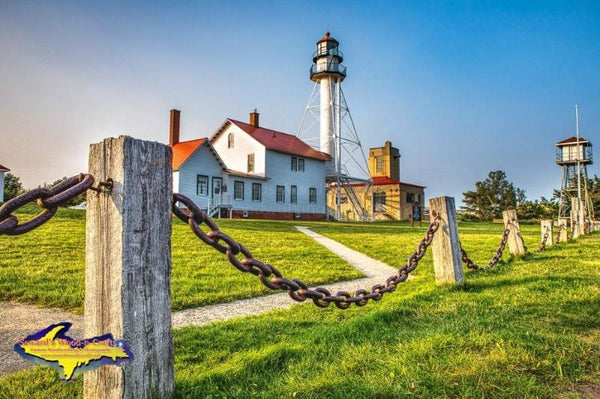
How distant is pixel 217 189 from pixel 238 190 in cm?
186

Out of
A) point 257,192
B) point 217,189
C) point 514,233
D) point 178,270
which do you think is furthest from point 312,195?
point 178,270

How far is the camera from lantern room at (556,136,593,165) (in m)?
34.2

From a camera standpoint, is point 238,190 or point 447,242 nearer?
point 447,242

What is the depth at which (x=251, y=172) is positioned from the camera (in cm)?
3544

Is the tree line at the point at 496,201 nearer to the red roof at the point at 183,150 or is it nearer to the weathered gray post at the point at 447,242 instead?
the red roof at the point at 183,150

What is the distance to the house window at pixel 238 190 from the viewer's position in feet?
108

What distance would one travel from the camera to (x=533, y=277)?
19.4 ft

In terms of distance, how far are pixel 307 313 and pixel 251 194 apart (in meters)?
29.8

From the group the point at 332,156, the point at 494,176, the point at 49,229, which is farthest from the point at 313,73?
the point at 49,229

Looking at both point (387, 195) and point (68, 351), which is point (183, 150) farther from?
point (68, 351)

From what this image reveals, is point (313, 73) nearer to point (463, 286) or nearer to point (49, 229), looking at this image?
point (49, 229)

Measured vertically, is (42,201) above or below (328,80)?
below

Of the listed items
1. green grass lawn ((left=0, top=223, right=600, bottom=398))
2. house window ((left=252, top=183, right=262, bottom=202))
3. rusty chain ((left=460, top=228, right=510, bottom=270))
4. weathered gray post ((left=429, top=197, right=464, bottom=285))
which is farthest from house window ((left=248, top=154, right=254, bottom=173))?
green grass lawn ((left=0, top=223, right=600, bottom=398))

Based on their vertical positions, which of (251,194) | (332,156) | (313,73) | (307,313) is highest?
(313,73)
